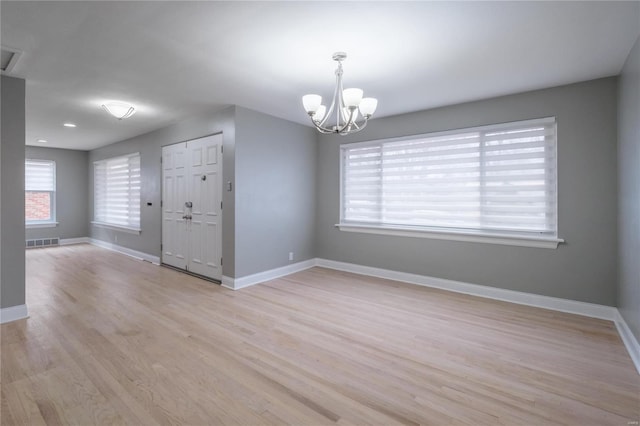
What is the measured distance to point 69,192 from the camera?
25.9 ft

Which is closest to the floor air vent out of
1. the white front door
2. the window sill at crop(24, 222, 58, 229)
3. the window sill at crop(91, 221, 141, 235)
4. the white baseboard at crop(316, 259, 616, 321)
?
the window sill at crop(24, 222, 58, 229)

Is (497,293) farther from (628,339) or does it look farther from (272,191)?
(272,191)

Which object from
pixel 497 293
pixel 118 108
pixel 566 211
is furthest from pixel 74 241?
pixel 566 211

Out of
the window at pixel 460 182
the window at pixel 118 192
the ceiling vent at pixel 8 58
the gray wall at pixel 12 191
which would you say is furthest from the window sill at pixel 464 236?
→ the window at pixel 118 192

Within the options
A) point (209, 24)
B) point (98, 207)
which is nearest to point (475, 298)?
point (209, 24)

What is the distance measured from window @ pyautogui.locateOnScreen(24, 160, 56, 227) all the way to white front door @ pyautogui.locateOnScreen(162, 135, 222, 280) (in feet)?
15.0

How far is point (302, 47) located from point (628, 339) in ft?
12.1

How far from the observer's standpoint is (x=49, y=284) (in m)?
4.27

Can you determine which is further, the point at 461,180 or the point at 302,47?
the point at 461,180

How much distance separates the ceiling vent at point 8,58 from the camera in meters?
2.53

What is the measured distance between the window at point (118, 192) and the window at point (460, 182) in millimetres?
4458

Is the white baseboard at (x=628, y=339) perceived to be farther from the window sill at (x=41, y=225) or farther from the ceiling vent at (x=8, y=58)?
the window sill at (x=41, y=225)

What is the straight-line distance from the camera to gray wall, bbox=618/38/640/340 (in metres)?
2.36

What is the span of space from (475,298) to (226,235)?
341 centimetres
